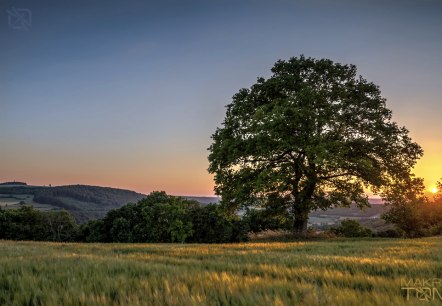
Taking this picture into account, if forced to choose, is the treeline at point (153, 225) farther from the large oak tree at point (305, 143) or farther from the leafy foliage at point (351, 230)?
the large oak tree at point (305, 143)

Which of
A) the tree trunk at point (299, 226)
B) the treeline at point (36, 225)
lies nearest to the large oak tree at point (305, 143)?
the tree trunk at point (299, 226)

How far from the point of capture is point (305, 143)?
79.6 ft

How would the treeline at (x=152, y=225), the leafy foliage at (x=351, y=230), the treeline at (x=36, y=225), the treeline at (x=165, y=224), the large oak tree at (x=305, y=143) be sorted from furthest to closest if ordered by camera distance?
the treeline at (x=36, y=225), the treeline at (x=152, y=225), the treeline at (x=165, y=224), the leafy foliage at (x=351, y=230), the large oak tree at (x=305, y=143)

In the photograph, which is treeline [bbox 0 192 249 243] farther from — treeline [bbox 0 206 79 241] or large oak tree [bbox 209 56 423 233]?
large oak tree [bbox 209 56 423 233]

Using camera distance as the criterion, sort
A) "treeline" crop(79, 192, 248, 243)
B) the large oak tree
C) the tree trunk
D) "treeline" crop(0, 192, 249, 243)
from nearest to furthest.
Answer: the large oak tree → the tree trunk → "treeline" crop(79, 192, 248, 243) → "treeline" crop(0, 192, 249, 243)

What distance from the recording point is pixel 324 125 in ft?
88.1

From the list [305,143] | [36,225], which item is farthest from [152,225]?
[305,143]

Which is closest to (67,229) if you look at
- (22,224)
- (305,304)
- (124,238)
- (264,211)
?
(22,224)

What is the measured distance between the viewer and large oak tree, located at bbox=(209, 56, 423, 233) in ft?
81.4

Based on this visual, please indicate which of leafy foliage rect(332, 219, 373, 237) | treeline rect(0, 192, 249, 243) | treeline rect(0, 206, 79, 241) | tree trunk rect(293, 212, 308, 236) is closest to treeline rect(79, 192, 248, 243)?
treeline rect(0, 192, 249, 243)

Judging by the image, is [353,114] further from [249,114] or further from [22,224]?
[22,224]

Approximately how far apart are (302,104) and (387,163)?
875 centimetres

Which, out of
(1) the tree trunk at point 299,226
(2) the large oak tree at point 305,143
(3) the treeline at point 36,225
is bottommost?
(3) the treeline at point 36,225

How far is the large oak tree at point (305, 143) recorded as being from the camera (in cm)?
2480
